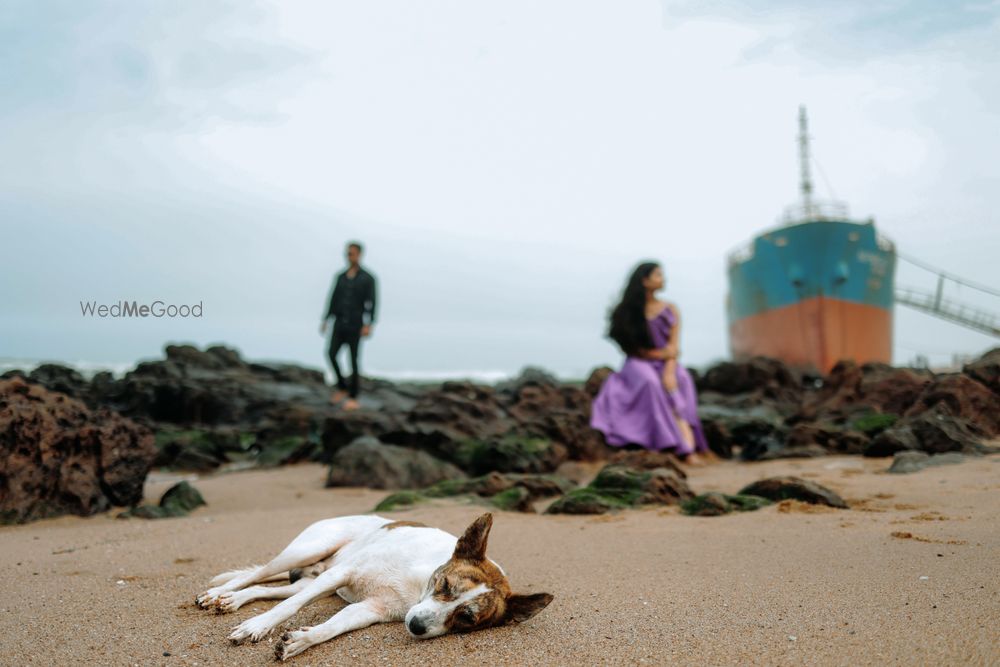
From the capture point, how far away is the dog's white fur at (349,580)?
279cm

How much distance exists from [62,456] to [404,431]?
3.90 metres

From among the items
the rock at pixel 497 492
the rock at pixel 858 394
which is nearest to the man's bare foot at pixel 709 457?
the rock at pixel 858 394

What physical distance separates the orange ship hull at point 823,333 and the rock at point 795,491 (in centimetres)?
2187

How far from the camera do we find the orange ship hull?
89.8 ft

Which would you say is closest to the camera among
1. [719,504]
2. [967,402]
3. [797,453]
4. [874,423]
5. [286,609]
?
[286,609]

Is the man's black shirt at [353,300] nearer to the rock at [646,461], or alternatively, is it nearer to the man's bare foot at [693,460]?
the man's bare foot at [693,460]

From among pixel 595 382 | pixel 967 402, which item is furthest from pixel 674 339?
pixel 595 382

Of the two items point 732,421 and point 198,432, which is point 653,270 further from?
point 198,432

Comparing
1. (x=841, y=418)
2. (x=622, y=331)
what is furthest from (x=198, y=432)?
(x=841, y=418)

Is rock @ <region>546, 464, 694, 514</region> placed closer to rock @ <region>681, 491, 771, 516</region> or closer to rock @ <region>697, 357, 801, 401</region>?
rock @ <region>681, 491, 771, 516</region>

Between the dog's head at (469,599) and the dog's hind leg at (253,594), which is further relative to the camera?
the dog's hind leg at (253,594)

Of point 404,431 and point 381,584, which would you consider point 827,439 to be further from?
point 381,584

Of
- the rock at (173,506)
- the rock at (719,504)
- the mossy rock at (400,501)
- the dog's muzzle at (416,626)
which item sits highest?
the dog's muzzle at (416,626)

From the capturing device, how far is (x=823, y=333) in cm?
2725
